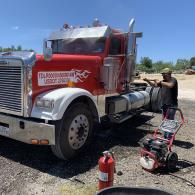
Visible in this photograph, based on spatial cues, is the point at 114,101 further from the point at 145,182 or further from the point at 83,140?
the point at 145,182

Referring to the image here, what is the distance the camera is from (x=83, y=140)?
18.9 ft

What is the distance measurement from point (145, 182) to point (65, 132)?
5.07 ft

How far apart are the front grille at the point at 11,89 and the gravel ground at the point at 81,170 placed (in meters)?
0.98

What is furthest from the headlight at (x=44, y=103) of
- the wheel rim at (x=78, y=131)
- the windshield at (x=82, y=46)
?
the windshield at (x=82, y=46)

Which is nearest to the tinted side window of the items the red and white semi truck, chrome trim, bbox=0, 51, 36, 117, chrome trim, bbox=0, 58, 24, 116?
the red and white semi truck

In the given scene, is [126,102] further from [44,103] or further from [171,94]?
[44,103]

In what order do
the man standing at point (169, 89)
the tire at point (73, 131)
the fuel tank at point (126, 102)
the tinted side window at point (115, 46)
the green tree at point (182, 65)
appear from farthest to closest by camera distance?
the green tree at point (182, 65)
the tinted side window at point (115, 46)
the fuel tank at point (126, 102)
the man standing at point (169, 89)
the tire at point (73, 131)

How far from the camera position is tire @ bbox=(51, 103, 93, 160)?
520 centimetres

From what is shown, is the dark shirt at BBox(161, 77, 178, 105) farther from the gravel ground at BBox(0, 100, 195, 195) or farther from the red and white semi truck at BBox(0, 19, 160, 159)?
the red and white semi truck at BBox(0, 19, 160, 159)

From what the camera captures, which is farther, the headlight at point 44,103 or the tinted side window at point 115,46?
the tinted side window at point 115,46

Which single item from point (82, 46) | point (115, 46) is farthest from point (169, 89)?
point (82, 46)

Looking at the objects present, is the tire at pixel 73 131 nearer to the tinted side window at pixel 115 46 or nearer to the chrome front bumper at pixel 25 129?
the chrome front bumper at pixel 25 129

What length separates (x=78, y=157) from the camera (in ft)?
18.7

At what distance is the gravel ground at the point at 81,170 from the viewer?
178 inches
